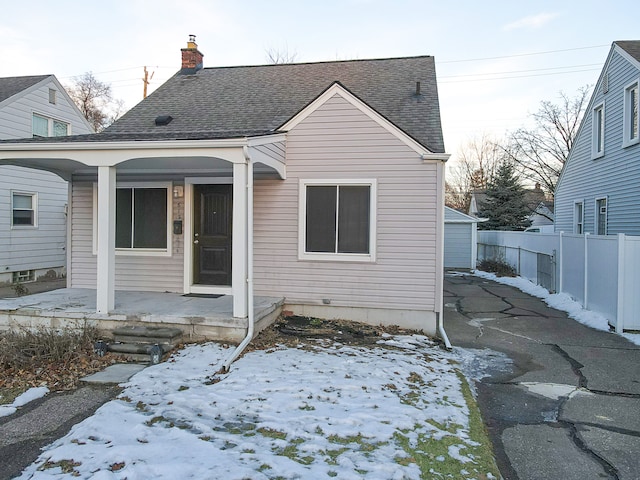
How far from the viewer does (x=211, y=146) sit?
6.06 metres

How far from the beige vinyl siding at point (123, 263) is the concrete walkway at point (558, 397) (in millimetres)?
5301

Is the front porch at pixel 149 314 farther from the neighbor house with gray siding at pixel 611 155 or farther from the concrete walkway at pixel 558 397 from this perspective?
the neighbor house with gray siding at pixel 611 155

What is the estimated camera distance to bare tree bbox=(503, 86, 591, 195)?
101 feet

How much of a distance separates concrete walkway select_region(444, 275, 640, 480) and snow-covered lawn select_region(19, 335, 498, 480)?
1.40 feet

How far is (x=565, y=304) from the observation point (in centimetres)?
1034

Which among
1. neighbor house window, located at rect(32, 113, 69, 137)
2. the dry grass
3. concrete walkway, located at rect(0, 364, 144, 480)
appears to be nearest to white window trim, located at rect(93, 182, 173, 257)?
the dry grass

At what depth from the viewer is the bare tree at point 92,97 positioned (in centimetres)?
3466

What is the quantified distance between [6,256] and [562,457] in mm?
14680

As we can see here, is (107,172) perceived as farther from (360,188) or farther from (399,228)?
(399,228)

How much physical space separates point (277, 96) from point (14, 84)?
9905 millimetres

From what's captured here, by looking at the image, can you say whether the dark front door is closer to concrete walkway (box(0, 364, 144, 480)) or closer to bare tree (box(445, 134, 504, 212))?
concrete walkway (box(0, 364, 144, 480))

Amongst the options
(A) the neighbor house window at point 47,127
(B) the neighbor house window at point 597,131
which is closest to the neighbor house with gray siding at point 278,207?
(A) the neighbor house window at point 47,127

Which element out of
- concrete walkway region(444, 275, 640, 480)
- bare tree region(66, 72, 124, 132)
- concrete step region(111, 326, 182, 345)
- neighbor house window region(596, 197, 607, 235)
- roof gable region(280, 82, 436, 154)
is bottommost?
concrete walkway region(444, 275, 640, 480)

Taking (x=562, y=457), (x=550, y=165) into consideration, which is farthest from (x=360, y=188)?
(x=550, y=165)
